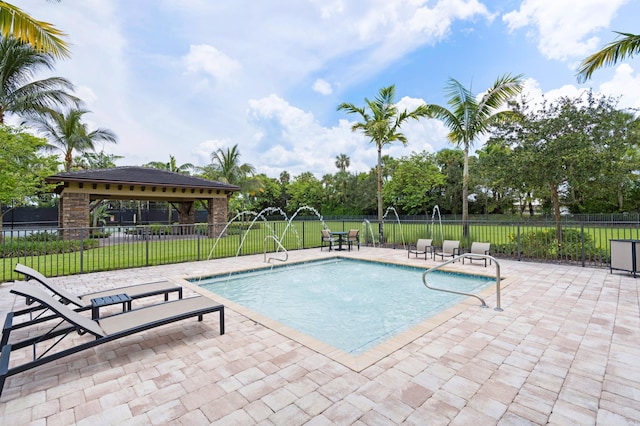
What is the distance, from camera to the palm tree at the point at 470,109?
40.8 feet

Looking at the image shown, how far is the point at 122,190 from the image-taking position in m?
15.7

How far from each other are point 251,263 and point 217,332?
5298 mm

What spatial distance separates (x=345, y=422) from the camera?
215 centimetres

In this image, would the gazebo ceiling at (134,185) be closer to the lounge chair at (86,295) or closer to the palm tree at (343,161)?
the lounge chair at (86,295)

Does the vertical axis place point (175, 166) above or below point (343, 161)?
below

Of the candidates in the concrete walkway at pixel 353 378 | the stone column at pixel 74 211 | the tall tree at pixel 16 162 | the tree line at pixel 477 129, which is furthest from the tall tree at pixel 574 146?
the stone column at pixel 74 211

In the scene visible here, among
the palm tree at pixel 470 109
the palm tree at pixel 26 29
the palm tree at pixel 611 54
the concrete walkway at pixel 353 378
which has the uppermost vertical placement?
the palm tree at pixel 470 109

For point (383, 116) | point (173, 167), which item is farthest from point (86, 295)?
point (173, 167)

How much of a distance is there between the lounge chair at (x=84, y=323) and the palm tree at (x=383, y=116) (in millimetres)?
11295

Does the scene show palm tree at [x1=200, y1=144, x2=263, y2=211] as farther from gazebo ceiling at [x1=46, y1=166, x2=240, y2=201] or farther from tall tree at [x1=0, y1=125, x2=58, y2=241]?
tall tree at [x1=0, y1=125, x2=58, y2=241]

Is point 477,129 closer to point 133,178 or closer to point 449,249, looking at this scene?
point 449,249

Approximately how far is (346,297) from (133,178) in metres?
14.6

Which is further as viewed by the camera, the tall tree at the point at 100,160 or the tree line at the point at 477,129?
the tall tree at the point at 100,160

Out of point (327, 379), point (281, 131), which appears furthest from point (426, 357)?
point (281, 131)
